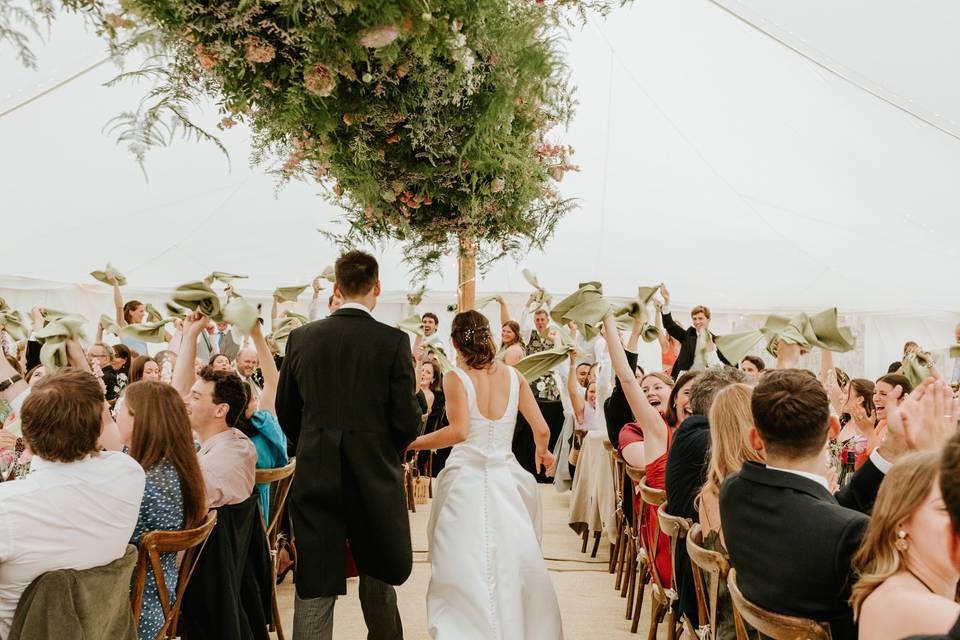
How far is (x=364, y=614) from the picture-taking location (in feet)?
10.9

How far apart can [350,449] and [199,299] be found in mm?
822

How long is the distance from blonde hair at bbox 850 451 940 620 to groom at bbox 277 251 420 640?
1.89m

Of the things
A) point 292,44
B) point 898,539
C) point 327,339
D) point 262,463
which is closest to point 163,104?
point 292,44

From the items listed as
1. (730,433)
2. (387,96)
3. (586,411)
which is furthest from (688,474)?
(586,411)

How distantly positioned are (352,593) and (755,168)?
678 cm

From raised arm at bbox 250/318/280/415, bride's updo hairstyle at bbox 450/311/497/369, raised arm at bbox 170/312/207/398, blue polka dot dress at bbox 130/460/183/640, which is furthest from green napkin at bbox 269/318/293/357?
blue polka dot dress at bbox 130/460/183/640

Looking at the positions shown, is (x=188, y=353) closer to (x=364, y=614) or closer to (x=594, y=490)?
(x=364, y=614)

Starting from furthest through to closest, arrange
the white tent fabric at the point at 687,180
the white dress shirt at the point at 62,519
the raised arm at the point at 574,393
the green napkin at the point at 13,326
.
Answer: the white tent fabric at the point at 687,180 → the raised arm at the point at 574,393 → the green napkin at the point at 13,326 → the white dress shirt at the point at 62,519

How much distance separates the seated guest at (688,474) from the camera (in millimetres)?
2986

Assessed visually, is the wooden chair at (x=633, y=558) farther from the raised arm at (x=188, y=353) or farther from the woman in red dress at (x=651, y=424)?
the raised arm at (x=188, y=353)

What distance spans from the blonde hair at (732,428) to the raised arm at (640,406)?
3.36 ft

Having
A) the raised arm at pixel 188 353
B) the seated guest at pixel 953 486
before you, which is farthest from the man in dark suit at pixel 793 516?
the raised arm at pixel 188 353

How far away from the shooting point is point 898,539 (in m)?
1.57

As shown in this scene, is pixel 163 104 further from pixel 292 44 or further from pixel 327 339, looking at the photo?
pixel 327 339
